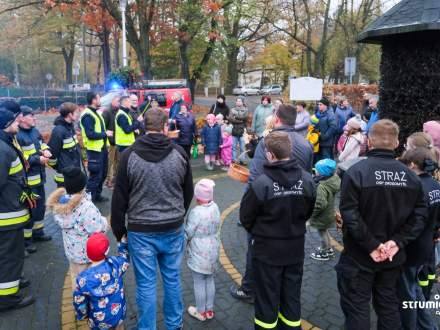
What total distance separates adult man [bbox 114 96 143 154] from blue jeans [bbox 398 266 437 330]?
19.5ft

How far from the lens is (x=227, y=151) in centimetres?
1153

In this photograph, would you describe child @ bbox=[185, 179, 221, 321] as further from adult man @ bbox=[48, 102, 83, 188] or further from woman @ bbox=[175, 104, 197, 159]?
woman @ bbox=[175, 104, 197, 159]

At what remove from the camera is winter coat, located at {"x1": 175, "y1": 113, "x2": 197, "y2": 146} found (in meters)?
10.3

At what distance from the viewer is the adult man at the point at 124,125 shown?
8.11 meters

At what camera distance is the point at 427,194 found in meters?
3.46

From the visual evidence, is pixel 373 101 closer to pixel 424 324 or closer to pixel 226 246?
pixel 226 246

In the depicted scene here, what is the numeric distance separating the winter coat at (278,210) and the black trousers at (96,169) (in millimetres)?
4804

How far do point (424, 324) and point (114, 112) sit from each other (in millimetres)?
7135

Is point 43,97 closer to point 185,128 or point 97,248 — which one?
point 185,128

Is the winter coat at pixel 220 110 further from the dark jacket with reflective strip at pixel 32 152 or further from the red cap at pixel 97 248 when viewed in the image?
the red cap at pixel 97 248

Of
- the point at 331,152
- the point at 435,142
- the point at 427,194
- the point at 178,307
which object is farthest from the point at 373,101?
the point at 178,307

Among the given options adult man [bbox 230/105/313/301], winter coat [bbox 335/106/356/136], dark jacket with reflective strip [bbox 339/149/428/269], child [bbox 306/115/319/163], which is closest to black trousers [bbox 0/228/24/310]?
adult man [bbox 230/105/313/301]

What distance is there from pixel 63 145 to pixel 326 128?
585 centimetres

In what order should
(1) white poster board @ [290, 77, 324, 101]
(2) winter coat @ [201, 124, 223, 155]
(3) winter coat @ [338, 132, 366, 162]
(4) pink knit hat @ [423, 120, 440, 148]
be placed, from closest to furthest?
(4) pink knit hat @ [423, 120, 440, 148], (3) winter coat @ [338, 132, 366, 162], (2) winter coat @ [201, 124, 223, 155], (1) white poster board @ [290, 77, 324, 101]
